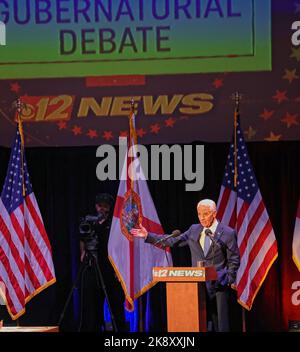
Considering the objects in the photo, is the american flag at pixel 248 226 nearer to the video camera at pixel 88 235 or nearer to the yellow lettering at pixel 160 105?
the yellow lettering at pixel 160 105

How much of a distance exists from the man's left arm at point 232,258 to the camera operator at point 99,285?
2.02m

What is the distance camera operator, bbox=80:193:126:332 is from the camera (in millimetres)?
9133

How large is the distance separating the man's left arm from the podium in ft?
2.14

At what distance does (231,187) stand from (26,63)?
2.88 m

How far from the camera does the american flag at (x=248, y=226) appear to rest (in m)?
8.56

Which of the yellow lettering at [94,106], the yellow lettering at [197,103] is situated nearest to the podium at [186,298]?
the yellow lettering at [197,103]

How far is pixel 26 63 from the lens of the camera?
932cm

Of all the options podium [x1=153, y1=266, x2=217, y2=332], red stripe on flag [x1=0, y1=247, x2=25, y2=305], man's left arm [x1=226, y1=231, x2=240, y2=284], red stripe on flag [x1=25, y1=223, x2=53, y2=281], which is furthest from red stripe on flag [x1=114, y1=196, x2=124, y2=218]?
podium [x1=153, y1=266, x2=217, y2=332]

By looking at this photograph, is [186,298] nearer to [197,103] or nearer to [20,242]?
[20,242]

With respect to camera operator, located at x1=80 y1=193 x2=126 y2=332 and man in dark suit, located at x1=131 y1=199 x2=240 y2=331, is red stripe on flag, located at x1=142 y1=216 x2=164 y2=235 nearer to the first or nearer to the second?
camera operator, located at x1=80 y1=193 x2=126 y2=332

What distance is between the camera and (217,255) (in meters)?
7.60

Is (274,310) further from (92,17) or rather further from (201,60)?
(92,17)
